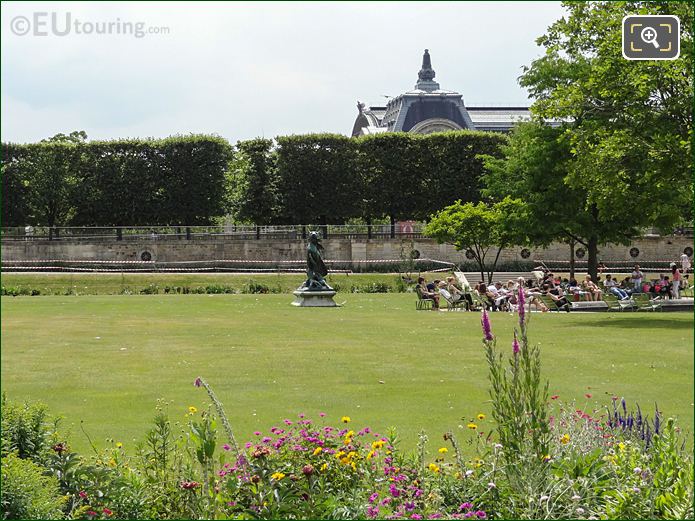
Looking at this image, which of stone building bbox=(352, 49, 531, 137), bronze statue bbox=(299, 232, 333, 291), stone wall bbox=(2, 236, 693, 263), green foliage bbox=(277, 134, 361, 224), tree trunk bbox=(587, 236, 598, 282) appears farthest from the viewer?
stone building bbox=(352, 49, 531, 137)

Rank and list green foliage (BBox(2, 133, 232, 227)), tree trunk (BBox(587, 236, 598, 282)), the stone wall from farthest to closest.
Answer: green foliage (BBox(2, 133, 232, 227)) < the stone wall < tree trunk (BBox(587, 236, 598, 282))

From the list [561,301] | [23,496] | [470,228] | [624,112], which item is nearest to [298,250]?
[470,228]

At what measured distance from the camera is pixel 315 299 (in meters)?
24.7

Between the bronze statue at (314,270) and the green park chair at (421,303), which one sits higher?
the bronze statue at (314,270)

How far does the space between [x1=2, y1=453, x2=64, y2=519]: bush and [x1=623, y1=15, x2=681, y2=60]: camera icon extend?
3426mm

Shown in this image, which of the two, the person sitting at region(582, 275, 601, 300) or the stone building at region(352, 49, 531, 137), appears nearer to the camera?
the person sitting at region(582, 275, 601, 300)

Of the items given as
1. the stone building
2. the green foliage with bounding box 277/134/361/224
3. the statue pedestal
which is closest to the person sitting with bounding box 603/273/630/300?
the statue pedestal

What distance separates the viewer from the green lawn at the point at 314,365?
29.7 feet

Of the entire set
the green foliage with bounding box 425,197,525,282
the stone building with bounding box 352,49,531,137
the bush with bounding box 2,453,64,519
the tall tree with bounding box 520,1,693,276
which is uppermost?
the stone building with bounding box 352,49,531,137

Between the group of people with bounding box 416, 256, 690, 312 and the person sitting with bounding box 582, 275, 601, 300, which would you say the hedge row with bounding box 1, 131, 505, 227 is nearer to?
the group of people with bounding box 416, 256, 690, 312

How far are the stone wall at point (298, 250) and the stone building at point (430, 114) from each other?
19474 mm

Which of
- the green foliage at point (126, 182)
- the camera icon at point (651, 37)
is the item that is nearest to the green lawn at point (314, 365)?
the camera icon at point (651, 37)

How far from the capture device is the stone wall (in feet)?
162

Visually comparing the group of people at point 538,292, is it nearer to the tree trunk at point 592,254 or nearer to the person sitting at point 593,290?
the person sitting at point 593,290
